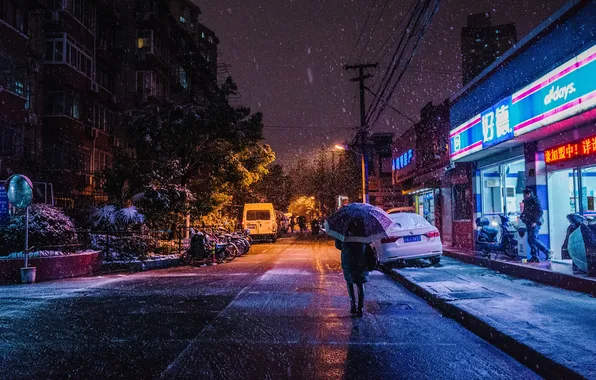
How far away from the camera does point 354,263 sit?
792 cm

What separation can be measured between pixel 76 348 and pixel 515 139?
11.5 meters

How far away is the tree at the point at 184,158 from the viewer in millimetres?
22641

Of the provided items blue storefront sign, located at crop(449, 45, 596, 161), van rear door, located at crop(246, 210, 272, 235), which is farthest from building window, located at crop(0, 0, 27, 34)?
blue storefront sign, located at crop(449, 45, 596, 161)

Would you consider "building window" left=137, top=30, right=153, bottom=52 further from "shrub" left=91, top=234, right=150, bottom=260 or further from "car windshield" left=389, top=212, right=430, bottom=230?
"car windshield" left=389, top=212, right=430, bottom=230

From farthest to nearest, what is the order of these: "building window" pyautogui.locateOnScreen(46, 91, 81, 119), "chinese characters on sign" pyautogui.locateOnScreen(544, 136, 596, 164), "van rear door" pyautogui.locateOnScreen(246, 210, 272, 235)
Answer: "van rear door" pyautogui.locateOnScreen(246, 210, 272, 235) → "building window" pyautogui.locateOnScreen(46, 91, 81, 119) → "chinese characters on sign" pyautogui.locateOnScreen(544, 136, 596, 164)

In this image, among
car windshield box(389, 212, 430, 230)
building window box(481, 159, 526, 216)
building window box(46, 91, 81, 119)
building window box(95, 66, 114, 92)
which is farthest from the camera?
building window box(95, 66, 114, 92)

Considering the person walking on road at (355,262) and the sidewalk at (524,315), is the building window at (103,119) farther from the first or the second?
the person walking on road at (355,262)

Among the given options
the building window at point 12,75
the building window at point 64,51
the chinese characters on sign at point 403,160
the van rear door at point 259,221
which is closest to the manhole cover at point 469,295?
the building window at point 12,75

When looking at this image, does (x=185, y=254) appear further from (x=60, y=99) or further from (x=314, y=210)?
(x=314, y=210)

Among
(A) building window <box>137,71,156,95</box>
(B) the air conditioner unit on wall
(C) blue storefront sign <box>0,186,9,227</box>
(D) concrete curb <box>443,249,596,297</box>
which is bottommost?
(D) concrete curb <box>443,249,596,297</box>

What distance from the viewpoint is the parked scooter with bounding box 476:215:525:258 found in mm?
13633

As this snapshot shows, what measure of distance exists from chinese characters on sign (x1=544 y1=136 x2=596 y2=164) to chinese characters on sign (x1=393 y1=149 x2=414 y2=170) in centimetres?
1643

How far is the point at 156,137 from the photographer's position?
23938mm

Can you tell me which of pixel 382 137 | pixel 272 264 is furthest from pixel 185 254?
pixel 382 137
